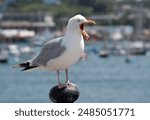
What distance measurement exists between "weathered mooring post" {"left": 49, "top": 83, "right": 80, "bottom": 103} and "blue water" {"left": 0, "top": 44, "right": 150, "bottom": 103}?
4064 centimetres

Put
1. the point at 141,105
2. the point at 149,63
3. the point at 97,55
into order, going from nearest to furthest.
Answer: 1. the point at 141,105
2. the point at 149,63
3. the point at 97,55

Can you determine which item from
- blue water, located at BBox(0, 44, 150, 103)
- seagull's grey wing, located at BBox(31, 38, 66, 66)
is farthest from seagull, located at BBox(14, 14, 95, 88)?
blue water, located at BBox(0, 44, 150, 103)

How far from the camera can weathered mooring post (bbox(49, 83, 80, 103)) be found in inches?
260

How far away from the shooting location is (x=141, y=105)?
6215 millimetres

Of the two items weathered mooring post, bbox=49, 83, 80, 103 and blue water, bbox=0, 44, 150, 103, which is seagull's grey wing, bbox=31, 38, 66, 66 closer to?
weathered mooring post, bbox=49, 83, 80, 103

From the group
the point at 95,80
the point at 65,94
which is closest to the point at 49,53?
the point at 65,94

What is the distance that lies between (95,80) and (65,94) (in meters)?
68.8

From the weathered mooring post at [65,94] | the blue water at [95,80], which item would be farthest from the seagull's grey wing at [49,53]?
the blue water at [95,80]

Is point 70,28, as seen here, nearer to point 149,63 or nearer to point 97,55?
point 149,63

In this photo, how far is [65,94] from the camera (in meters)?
6.65

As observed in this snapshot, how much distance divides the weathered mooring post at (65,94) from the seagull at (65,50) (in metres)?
0.07

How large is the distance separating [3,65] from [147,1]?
80.7m

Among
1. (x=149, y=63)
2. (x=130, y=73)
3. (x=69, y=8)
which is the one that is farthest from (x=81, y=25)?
(x=69, y=8)

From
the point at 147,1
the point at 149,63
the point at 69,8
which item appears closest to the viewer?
the point at 149,63
